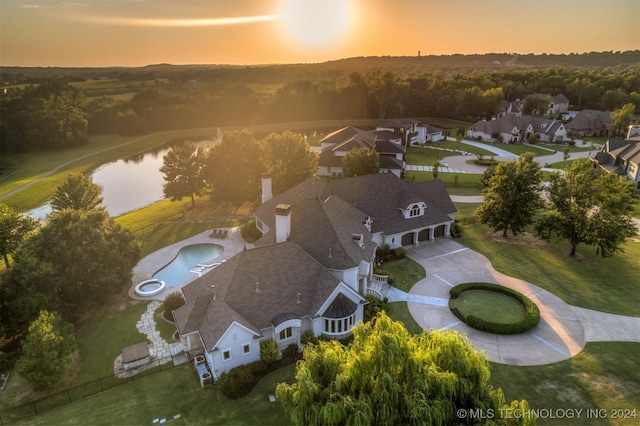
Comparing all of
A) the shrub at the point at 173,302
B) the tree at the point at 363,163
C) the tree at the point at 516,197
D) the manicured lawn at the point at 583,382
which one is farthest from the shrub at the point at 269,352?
the tree at the point at 363,163

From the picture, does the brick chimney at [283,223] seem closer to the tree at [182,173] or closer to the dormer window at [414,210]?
the dormer window at [414,210]

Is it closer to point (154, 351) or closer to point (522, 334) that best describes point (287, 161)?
point (154, 351)

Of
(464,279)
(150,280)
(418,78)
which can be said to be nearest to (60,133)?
(150,280)

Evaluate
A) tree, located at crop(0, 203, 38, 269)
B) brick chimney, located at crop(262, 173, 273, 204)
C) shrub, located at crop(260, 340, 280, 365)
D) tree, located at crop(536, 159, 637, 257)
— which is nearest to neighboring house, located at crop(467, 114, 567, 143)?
tree, located at crop(536, 159, 637, 257)

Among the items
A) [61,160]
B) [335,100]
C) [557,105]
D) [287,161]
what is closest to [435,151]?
[287,161]

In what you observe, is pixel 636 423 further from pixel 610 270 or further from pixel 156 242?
pixel 156 242

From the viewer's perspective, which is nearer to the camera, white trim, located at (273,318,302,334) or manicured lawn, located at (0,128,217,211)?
white trim, located at (273,318,302,334)

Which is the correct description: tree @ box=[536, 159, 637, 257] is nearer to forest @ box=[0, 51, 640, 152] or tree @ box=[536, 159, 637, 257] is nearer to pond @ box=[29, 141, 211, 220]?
pond @ box=[29, 141, 211, 220]
